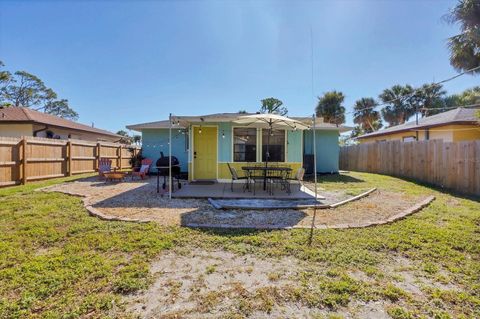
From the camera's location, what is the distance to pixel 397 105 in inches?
1033

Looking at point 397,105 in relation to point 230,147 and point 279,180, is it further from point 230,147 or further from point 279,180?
A: point 230,147

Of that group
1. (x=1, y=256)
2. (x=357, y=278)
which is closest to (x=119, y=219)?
(x=1, y=256)

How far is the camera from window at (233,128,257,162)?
10016 mm

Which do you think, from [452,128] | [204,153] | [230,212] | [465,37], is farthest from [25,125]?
[452,128]

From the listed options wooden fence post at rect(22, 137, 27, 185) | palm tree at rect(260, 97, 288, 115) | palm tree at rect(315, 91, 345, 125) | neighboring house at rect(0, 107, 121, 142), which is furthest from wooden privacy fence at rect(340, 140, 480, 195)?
neighboring house at rect(0, 107, 121, 142)

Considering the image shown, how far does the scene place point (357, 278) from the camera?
290cm

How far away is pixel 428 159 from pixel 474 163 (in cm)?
225

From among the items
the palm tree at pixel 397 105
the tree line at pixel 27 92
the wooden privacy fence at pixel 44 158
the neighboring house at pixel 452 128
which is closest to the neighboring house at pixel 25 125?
the wooden privacy fence at pixel 44 158

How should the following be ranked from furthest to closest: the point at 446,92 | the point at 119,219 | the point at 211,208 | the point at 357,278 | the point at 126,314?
the point at 446,92 → the point at 211,208 → the point at 119,219 → the point at 357,278 → the point at 126,314

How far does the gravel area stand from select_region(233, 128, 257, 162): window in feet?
11.6

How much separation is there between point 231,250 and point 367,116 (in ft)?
97.0

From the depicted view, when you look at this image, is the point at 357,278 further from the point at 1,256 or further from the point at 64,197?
the point at 64,197

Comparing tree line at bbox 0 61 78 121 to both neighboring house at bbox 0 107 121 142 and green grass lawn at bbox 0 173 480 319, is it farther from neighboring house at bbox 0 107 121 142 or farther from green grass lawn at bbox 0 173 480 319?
green grass lawn at bbox 0 173 480 319

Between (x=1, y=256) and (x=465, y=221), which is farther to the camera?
(x=465, y=221)
